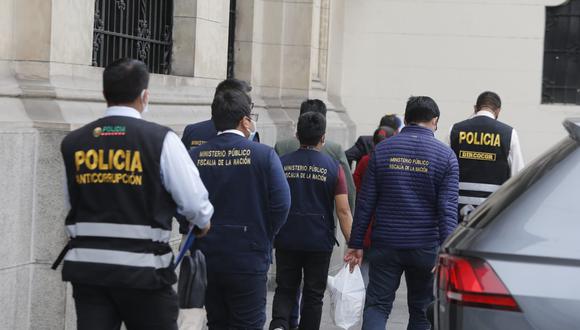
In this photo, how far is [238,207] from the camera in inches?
251

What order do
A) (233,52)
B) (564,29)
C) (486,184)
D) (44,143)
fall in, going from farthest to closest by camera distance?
(564,29) < (233,52) < (486,184) < (44,143)

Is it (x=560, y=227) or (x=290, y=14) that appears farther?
(x=290, y=14)

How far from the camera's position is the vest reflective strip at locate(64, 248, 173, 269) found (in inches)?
202

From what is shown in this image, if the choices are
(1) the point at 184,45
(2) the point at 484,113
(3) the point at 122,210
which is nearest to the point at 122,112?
(3) the point at 122,210

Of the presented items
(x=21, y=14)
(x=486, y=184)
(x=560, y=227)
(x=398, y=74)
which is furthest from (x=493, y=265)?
(x=398, y=74)

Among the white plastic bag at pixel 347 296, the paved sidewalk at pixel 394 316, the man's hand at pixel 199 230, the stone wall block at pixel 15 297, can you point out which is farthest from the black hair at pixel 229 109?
the paved sidewalk at pixel 394 316

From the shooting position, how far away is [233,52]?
12867mm

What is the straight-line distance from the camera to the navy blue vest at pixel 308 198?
8227 mm

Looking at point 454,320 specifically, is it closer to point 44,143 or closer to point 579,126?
point 579,126

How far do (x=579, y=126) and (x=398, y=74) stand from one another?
38.9 ft

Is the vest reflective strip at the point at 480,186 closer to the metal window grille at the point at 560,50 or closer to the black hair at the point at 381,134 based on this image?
the black hair at the point at 381,134

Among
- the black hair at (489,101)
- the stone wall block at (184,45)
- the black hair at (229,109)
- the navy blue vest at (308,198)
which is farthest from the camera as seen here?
the stone wall block at (184,45)

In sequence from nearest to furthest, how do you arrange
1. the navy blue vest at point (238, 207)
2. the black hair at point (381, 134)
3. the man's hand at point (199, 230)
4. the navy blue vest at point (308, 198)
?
the man's hand at point (199, 230) → the navy blue vest at point (238, 207) → the navy blue vest at point (308, 198) → the black hair at point (381, 134)

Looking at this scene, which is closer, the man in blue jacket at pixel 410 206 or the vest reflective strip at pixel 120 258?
the vest reflective strip at pixel 120 258
